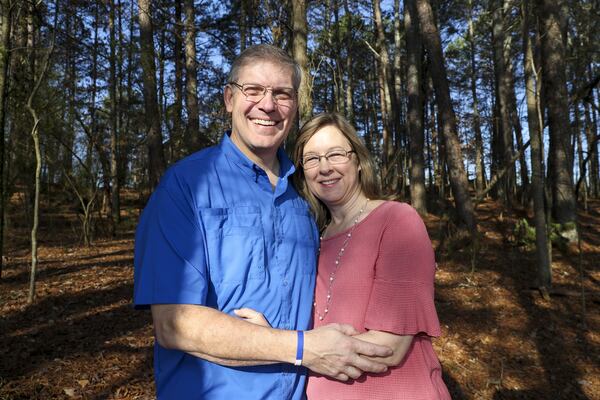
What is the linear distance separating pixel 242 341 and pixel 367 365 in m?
0.50

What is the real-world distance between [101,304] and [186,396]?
5.15 m

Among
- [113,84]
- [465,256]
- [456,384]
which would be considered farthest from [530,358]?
[113,84]

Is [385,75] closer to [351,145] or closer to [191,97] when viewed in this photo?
[191,97]

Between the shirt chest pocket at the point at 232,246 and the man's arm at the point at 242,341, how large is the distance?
0.19 m

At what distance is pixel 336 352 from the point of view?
155 centimetres

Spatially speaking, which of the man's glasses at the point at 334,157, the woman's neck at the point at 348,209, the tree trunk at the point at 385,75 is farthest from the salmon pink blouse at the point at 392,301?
the tree trunk at the point at 385,75

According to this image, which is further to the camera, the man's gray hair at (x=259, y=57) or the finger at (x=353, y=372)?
the man's gray hair at (x=259, y=57)

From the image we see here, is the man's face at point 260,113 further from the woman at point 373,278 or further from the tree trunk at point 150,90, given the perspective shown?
the tree trunk at point 150,90

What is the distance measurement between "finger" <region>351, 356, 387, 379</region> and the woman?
4 centimetres

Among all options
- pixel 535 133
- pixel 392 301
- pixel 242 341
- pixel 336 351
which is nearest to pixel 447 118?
pixel 535 133

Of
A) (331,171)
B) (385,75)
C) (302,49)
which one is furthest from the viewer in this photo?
(385,75)

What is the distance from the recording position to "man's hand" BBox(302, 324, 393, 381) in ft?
5.06

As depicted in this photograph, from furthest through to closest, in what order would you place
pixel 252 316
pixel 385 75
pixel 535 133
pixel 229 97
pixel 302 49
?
pixel 385 75 → pixel 535 133 → pixel 302 49 → pixel 229 97 → pixel 252 316

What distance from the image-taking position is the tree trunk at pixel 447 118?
8.31 meters
